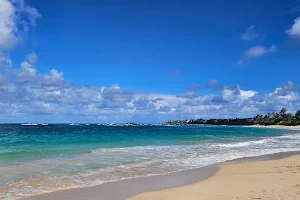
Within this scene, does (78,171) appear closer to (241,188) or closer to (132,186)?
(132,186)

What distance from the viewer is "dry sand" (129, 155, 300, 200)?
9.66 metres

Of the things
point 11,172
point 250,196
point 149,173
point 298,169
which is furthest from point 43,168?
point 298,169

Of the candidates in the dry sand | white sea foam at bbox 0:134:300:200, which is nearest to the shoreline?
the dry sand

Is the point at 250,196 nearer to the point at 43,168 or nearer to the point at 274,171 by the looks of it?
the point at 274,171

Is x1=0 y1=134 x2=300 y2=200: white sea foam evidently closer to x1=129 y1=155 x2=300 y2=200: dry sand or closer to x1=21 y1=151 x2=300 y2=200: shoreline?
x1=21 y1=151 x2=300 y2=200: shoreline

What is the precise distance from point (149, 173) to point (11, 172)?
21.0 ft

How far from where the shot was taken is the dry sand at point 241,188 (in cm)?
966

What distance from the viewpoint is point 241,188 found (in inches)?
430

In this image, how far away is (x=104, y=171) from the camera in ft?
50.0

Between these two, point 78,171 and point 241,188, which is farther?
point 78,171

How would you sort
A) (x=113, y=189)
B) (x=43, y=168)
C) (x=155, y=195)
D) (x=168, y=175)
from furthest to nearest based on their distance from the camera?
(x=43, y=168)
(x=168, y=175)
(x=113, y=189)
(x=155, y=195)

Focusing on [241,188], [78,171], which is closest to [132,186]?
[241,188]

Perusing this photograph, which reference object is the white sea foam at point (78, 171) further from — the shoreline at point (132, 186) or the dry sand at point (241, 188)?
the dry sand at point (241, 188)

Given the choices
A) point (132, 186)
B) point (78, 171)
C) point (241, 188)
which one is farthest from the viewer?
point (78, 171)
